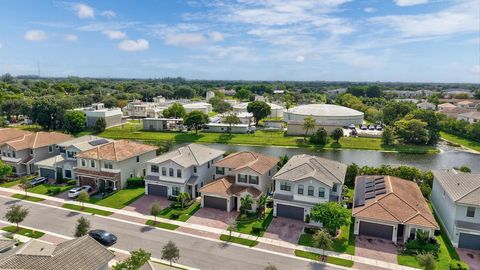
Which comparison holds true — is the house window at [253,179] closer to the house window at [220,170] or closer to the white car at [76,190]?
the house window at [220,170]

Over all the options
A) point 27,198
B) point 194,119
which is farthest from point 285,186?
point 194,119

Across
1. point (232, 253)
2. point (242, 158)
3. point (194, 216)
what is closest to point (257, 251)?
point (232, 253)

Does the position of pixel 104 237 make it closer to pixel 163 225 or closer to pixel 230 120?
pixel 163 225

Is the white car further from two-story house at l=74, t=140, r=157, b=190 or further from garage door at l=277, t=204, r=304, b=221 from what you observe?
garage door at l=277, t=204, r=304, b=221

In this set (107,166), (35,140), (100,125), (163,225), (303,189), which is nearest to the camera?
(163,225)

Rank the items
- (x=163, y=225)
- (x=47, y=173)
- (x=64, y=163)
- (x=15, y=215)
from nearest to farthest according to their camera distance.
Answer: (x=15, y=215)
(x=163, y=225)
(x=64, y=163)
(x=47, y=173)

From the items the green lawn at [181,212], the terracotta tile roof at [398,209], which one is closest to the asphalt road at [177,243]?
the green lawn at [181,212]

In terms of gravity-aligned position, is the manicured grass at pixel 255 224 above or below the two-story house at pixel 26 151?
below
